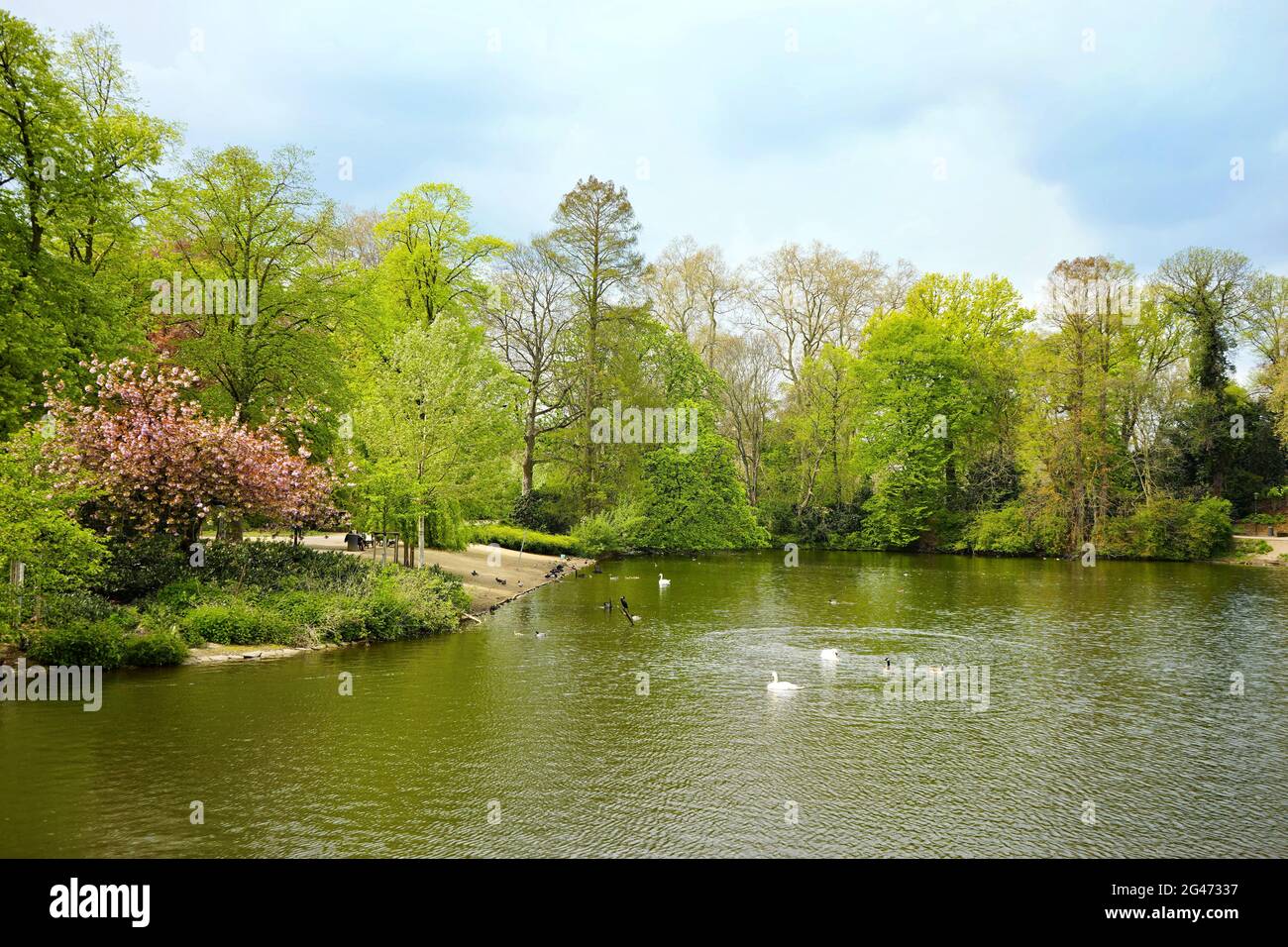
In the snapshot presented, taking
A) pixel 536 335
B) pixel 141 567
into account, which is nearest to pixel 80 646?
pixel 141 567

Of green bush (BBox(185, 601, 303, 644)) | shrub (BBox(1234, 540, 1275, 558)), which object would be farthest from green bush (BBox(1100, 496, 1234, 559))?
green bush (BBox(185, 601, 303, 644))

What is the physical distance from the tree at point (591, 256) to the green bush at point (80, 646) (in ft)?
101

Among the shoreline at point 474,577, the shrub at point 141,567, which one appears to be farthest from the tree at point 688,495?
the shrub at point 141,567

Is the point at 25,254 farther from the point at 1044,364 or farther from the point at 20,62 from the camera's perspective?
the point at 1044,364

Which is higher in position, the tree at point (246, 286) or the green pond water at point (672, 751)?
the tree at point (246, 286)

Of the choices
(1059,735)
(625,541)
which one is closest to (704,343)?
(625,541)

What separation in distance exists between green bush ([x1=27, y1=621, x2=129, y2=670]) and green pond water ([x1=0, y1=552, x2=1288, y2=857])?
0.63m

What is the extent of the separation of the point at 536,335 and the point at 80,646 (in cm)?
3436

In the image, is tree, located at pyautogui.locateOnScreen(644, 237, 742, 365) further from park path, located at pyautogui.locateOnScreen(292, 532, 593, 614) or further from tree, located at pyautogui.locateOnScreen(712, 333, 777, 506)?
park path, located at pyautogui.locateOnScreen(292, 532, 593, 614)

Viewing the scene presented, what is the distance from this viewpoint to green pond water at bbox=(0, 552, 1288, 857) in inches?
372

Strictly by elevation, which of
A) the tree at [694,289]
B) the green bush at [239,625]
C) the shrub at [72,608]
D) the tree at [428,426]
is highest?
the tree at [694,289]

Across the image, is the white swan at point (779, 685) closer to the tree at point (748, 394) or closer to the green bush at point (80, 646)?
the green bush at point (80, 646)

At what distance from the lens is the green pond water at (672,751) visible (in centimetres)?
945

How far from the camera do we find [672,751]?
12.5 m
